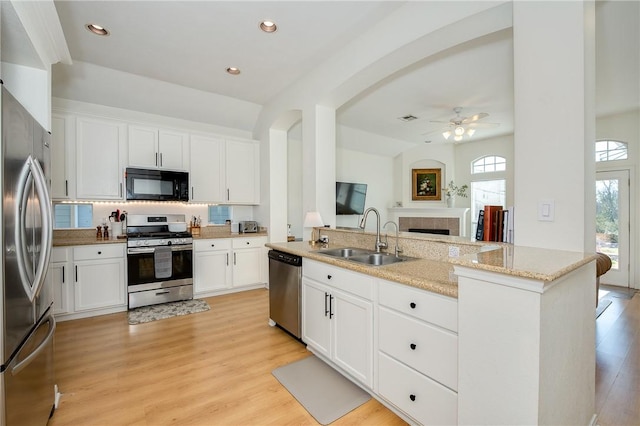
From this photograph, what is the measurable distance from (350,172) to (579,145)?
196 inches

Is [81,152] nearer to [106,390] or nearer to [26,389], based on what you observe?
[106,390]

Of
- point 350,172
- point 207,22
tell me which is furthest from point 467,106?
point 207,22

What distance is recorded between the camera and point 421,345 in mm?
1614

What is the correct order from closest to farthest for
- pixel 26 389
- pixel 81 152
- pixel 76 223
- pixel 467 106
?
pixel 26 389 < pixel 81 152 < pixel 76 223 < pixel 467 106

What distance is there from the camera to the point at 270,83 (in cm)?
391

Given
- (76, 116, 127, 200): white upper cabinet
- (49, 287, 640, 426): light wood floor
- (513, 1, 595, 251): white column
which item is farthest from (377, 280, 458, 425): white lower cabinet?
(76, 116, 127, 200): white upper cabinet

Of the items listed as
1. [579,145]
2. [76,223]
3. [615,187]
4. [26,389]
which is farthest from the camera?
[615,187]

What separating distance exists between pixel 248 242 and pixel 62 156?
8.20 feet

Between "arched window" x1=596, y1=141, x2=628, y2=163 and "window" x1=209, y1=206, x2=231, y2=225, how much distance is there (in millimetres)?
6614

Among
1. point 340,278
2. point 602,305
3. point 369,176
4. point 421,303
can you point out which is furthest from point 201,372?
point 369,176

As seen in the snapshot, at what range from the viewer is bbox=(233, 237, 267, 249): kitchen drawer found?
175 inches

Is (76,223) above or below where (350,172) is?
below

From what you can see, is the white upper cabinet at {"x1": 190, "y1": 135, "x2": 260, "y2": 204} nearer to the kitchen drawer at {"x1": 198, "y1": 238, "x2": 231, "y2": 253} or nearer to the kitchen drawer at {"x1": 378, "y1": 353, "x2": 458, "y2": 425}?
the kitchen drawer at {"x1": 198, "y1": 238, "x2": 231, "y2": 253}

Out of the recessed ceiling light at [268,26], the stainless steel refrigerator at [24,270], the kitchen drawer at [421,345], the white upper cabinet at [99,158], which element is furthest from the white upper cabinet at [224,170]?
the kitchen drawer at [421,345]
